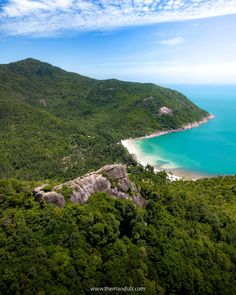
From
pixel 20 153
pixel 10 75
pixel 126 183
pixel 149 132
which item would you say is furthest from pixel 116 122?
pixel 126 183

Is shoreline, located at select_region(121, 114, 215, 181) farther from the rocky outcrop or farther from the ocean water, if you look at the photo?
the rocky outcrop

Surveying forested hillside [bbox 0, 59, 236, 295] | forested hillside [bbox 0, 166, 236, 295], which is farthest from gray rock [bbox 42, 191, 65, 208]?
forested hillside [bbox 0, 166, 236, 295]

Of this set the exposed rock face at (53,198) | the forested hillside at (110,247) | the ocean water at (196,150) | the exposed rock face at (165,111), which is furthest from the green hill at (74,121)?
the forested hillside at (110,247)

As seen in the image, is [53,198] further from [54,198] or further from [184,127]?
[184,127]

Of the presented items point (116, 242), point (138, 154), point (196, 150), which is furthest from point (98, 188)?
point (196, 150)

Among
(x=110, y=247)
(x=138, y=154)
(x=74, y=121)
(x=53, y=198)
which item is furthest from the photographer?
(x=74, y=121)

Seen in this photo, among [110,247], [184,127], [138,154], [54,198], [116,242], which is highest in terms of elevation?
[54,198]

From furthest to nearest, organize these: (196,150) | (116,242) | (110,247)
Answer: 1. (196,150)
2. (116,242)
3. (110,247)
